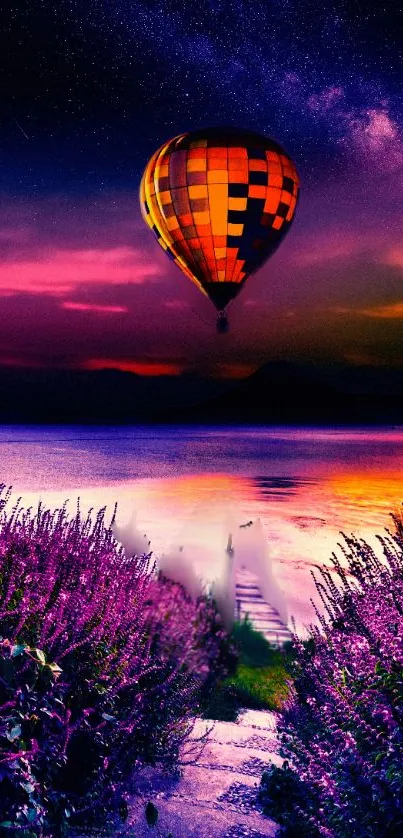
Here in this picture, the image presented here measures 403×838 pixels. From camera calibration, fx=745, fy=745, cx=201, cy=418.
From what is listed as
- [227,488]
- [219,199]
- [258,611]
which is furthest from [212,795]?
[227,488]

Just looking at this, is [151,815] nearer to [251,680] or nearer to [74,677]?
[74,677]

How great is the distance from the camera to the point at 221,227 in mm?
18047

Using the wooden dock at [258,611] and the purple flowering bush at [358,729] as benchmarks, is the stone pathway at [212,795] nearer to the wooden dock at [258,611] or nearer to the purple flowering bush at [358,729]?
the purple flowering bush at [358,729]

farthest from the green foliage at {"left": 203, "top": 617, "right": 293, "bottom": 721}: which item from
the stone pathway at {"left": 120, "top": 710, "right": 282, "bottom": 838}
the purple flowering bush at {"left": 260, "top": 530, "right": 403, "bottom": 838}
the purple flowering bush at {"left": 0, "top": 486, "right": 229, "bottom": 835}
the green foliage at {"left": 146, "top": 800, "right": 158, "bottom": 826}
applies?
the green foliage at {"left": 146, "top": 800, "right": 158, "bottom": 826}

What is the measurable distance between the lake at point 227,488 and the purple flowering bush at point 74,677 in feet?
17.4

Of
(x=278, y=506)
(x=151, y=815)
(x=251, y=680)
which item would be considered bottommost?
(x=278, y=506)

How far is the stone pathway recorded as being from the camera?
207 inches

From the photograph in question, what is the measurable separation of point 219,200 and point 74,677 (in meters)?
14.6

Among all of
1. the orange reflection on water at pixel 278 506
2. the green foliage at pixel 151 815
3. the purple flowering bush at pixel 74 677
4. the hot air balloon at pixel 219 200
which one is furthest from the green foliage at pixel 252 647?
the hot air balloon at pixel 219 200

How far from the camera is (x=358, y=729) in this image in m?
4.45

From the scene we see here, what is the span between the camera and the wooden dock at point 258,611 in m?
11.9

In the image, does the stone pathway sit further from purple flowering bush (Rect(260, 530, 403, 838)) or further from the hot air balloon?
the hot air balloon

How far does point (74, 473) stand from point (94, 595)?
95547 millimetres

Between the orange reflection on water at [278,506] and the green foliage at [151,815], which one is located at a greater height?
the green foliage at [151,815]
